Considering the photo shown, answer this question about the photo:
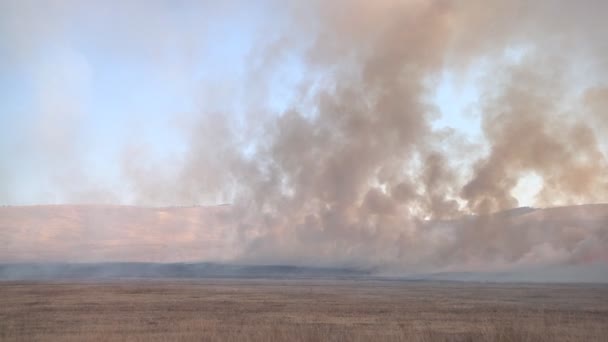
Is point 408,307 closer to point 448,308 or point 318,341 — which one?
point 448,308

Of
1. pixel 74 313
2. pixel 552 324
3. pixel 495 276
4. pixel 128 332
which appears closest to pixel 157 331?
pixel 128 332

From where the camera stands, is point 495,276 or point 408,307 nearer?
point 408,307

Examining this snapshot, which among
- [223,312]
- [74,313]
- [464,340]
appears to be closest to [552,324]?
[464,340]

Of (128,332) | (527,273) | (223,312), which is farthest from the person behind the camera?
(527,273)

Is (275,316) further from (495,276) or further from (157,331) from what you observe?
(495,276)

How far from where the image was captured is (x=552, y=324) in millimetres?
44844

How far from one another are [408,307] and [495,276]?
102m

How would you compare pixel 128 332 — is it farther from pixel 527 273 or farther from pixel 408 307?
pixel 527 273

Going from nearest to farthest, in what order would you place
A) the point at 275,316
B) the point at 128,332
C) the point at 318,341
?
the point at 318,341 → the point at 128,332 → the point at 275,316

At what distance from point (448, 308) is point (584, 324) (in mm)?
16875

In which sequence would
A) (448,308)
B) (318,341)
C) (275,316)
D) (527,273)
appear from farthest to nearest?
(527,273)
(448,308)
(275,316)
(318,341)

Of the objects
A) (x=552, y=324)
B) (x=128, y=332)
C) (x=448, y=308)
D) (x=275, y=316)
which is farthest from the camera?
(x=448, y=308)

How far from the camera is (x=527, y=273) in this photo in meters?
157

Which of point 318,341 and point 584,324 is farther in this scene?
point 584,324
